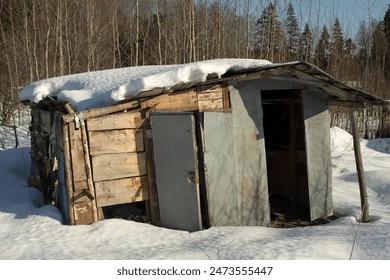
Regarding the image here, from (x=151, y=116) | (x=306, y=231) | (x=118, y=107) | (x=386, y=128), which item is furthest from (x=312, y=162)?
(x=386, y=128)

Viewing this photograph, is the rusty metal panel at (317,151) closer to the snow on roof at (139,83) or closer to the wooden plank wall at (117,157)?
the snow on roof at (139,83)

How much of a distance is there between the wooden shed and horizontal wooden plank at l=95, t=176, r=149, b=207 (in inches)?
0.6

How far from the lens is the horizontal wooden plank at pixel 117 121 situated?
571cm

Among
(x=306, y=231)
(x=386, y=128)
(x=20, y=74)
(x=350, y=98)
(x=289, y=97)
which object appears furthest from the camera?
(x=386, y=128)

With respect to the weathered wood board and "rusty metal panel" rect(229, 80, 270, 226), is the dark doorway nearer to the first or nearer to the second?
"rusty metal panel" rect(229, 80, 270, 226)

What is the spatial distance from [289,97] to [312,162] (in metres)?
1.44

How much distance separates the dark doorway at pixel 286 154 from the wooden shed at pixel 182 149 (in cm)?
66

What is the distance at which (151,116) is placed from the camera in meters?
5.90

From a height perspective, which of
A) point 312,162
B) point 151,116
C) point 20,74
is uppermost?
point 20,74

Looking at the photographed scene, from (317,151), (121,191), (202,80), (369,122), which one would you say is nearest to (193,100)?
(202,80)

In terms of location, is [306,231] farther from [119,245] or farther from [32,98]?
[32,98]

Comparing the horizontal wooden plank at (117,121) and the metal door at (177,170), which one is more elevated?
the horizontal wooden plank at (117,121)

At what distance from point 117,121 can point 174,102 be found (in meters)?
0.97

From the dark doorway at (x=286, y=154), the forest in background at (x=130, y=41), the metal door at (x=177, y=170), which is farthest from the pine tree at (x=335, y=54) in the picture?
the metal door at (x=177, y=170)
